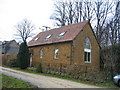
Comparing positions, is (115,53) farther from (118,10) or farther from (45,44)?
(118,10)

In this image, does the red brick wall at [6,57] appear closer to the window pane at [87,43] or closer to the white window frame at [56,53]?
the white window frame at [56,53]

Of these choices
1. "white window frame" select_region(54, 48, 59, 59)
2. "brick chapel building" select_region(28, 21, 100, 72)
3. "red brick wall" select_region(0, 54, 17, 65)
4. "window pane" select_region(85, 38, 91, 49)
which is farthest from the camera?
"red brick wall" select_region(0, 54, 17, 65)

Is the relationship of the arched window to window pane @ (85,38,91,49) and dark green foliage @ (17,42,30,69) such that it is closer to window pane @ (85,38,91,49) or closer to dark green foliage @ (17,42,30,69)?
window pane @ (85,38,91,49)

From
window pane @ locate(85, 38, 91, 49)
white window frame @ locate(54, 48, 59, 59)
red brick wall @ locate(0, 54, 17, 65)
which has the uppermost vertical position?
window pane @ locate(85, 38, 91, 49)

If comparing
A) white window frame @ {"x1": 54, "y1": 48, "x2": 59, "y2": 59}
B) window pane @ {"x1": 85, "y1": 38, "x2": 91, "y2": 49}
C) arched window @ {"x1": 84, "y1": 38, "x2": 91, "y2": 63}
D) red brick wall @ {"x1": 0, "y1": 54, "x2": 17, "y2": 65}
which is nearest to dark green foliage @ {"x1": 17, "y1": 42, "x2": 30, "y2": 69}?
white window frame @ {"x1": 54, "y1": 48, "x2": 59, "y2": 59}

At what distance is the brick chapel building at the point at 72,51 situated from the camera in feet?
62.7

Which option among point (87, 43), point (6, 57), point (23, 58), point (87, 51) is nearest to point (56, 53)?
point (87, 51)

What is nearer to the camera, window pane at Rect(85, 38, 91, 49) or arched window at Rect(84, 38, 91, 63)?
arched window at Rect(84, 38, 91, 63)

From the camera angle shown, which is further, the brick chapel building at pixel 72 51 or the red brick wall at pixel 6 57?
the red brick wall at pixel 6 57

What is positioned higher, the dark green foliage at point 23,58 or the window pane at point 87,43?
the window pane at point 87,43

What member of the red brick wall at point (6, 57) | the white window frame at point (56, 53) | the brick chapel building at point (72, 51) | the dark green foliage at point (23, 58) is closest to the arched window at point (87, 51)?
the brick chapel building at point (72, 51)

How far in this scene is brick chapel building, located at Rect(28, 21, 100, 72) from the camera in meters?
19.1

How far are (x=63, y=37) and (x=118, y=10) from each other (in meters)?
15.9

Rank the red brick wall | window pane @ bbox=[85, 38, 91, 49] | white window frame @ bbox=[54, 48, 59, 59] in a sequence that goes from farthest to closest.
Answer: the red brick wall, window pane @ bbox=[85, 38, 91, 49], white window frame @ bbox=[54, 48, 59, 59]
